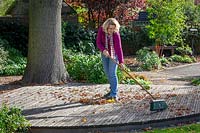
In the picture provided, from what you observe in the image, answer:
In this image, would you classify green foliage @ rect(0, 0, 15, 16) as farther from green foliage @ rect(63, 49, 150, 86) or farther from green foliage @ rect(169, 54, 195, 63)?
green foliage @ rect(63, 49, 150, 86)

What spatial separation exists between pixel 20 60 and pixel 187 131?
1049 cm

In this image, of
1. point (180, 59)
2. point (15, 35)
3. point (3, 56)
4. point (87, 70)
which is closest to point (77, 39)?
point (15, 35)

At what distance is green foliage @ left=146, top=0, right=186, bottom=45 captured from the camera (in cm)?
1919

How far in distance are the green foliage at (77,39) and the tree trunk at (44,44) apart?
7087 mm

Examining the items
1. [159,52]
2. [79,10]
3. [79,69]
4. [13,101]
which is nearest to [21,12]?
[79,10]

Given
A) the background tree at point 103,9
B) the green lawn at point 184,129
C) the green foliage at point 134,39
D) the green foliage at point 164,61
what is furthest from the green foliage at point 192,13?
the green lawn at point 184,129

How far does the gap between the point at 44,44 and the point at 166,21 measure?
897 cm

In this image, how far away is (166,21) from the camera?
63.2 ft

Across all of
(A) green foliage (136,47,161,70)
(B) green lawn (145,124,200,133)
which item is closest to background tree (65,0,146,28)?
(A) green foliage (136,47,161,70)

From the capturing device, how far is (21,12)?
67.5ft

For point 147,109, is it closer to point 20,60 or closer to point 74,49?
point 20,60

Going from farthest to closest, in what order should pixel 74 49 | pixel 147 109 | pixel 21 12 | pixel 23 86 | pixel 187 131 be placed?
pixel 21 12
pixel 74 49
pixel 23 86
pixel 147 109
pixel 187 131

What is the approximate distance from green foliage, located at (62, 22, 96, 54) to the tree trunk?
7.09 meters

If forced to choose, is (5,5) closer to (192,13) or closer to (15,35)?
(15,35)
